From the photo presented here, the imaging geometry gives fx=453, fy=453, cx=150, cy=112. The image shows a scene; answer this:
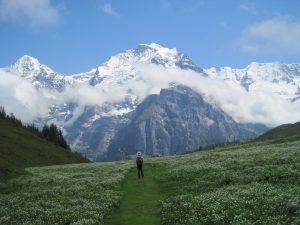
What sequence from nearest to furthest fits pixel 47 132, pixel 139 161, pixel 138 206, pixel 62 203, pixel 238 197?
pixel 238 197, pixel 138 206, pixel 62 203, pixel 139 161, pixel 47 132

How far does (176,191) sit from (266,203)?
12.9 m

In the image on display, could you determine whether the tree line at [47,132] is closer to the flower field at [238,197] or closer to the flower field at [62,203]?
the flower field at [62,203]

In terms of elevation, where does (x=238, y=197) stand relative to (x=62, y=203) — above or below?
below

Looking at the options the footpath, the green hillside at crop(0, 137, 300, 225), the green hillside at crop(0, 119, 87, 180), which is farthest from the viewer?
the green hillside at crop(0, 119, 87, 180)

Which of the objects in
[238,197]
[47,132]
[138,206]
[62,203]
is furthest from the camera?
[47,132]

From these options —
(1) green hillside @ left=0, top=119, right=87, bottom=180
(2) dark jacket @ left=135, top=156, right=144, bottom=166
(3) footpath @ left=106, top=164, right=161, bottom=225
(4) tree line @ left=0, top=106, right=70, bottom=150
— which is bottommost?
(3) footpath @ left=106, top=164, right=161, bottom=225

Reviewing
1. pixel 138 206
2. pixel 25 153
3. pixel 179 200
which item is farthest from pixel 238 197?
pixel 25 153

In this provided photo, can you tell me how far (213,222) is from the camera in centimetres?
2320

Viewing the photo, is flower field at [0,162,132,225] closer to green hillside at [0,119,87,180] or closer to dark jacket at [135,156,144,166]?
dark jacket at [135,156,144,166]

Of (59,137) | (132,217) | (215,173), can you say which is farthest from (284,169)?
(59,137)

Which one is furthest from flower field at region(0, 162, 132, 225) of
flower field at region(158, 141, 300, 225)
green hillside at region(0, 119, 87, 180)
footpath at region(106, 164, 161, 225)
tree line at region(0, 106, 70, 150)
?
tree line at region(0, 106, 70, 150)

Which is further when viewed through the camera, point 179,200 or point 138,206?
point 138,206

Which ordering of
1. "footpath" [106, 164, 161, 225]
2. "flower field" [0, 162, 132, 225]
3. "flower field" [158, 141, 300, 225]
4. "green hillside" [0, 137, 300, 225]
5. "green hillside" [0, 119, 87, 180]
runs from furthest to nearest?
1. "green hillside" [0, 119, 87, 180]
2. "flower field" [0, 162, 132, 225]
3. "footpath" [106, 164, 161, 225]
4. "green hillside" [0, 137, 300, 225]
5. "flower field" [158, 141, 300, 225]

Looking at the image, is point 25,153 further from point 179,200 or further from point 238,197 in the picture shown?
point 238,197
